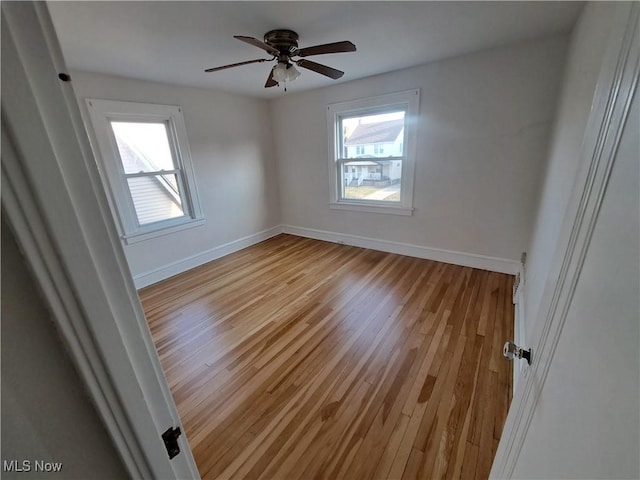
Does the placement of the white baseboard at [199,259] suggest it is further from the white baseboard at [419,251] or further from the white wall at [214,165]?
the white baseboard at [419,251]

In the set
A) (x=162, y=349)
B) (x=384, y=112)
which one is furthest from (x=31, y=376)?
(x=384, y=112)

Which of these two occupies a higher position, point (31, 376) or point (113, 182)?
point (113, 182)

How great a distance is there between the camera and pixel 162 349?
208 cm

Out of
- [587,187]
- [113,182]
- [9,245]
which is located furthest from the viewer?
[113,182]

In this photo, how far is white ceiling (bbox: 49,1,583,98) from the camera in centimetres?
158

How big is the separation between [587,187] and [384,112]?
3.10 m

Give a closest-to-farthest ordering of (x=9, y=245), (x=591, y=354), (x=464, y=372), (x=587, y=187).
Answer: (x=9, y=245)
(x=591, y=354)
(x=587, y=187)
(x=464, y=372)

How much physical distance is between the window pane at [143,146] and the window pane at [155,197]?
0.13 meters

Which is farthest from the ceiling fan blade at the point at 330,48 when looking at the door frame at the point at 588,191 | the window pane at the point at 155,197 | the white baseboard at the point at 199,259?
the white baseboard at the point at 199,259

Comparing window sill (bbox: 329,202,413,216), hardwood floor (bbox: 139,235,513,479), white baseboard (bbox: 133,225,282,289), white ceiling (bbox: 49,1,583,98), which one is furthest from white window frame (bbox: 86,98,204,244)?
window sill (bbox: 329,202,413,216)

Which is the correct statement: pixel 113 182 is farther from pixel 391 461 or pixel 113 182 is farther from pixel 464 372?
pixel 464 372

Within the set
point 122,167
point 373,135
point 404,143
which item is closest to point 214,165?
point 122,167

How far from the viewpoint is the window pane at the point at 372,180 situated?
343cm

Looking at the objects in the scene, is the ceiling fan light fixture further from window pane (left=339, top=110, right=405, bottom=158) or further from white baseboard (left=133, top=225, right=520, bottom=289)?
white baseboard (left=133, top=225, right=520, bottom=289)
